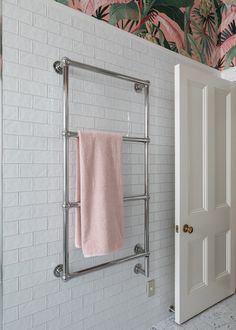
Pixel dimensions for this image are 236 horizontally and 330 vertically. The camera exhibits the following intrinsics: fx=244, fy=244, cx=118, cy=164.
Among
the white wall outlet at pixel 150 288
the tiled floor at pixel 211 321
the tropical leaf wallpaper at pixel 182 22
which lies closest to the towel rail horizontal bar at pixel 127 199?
the white wall outlet at pixel 150 288

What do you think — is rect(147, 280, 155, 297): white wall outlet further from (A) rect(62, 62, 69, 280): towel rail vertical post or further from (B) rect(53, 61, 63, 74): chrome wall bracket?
(B) rect(53, 61, 63, 74): chrome wall bracket

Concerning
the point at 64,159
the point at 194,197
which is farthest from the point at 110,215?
the point at 194,197

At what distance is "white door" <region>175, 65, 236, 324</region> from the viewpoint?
1604mm

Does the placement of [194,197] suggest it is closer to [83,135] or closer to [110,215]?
[110,215]

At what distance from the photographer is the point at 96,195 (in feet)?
4.20

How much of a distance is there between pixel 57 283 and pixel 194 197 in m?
1.04

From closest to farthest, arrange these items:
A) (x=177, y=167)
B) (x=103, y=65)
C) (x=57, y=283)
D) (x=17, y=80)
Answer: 1. (x=17, y=80)
2. (x=57, y=283)
3. (x=103, y=65)
4. (x=177, y=167)

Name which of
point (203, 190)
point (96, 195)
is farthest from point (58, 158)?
point (203, 190)

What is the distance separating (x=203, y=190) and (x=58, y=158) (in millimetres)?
1087

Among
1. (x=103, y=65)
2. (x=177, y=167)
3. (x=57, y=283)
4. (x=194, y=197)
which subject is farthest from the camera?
(x=194, y=197)

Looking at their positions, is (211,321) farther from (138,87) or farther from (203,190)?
(138,87)

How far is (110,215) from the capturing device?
1.31m

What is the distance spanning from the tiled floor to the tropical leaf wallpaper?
198cm

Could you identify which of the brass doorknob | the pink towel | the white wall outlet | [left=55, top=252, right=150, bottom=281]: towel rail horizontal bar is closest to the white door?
the brass doorknob
